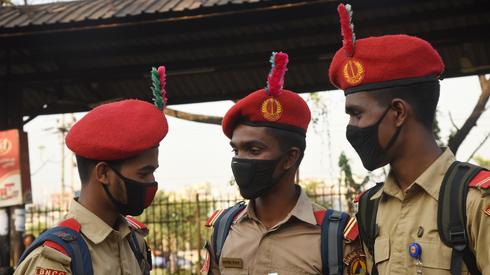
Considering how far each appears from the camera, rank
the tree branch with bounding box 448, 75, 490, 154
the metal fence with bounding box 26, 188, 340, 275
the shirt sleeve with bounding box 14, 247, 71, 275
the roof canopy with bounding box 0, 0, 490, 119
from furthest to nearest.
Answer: the metal fence with bounding box 26, 188, 340, 275, the tree branch with bounding box 448, 75, 490, 154, the roof canopy with bounding box 0, 0, 490, 119, the shirt sleeve with bounding box 14, 247, 71, 275

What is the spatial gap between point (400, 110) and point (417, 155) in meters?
0.19

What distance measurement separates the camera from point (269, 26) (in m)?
6.86

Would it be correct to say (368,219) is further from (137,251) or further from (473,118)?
(473,118)

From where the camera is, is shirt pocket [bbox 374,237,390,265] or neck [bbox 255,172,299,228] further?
neck [bbox 255,172,299,228]

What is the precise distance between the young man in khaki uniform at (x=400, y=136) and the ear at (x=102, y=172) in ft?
3.71

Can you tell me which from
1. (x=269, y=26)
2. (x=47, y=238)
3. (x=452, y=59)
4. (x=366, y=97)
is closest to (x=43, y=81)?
(x=269, y=26)

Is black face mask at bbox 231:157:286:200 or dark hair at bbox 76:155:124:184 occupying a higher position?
dark hair at bbox 76:155:124:184

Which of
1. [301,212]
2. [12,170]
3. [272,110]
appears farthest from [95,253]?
[12,170]

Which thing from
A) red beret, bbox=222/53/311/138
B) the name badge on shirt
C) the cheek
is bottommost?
the name badge on shirt

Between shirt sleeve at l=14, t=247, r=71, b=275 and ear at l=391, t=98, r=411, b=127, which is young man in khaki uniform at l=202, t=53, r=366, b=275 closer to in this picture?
ear at l=391, t=98, r=411, b=127

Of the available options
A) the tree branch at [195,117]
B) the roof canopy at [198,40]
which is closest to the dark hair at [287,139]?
the roof canopy at [198,40]

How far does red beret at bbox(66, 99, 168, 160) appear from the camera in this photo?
2.82 m

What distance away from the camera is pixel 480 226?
2.16 meters

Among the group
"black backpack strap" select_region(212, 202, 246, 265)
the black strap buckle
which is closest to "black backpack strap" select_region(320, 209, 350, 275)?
the black strap buckle
